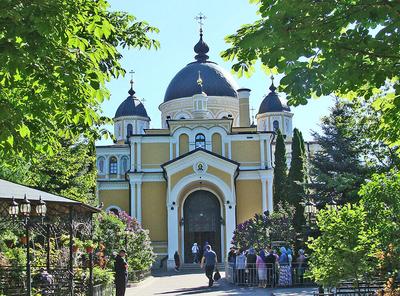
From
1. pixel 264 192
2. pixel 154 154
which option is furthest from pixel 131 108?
pixel 264 192

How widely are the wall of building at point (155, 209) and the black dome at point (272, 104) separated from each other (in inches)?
844

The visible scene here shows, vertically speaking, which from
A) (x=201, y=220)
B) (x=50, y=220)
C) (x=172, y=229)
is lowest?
(x=50, y=220)

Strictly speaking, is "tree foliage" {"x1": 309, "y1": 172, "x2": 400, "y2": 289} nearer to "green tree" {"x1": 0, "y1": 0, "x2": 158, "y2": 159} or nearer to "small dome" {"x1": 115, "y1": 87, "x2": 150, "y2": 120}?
"green tree" {"x1": 0, "y1": 0, "x2": 158, "y2": 159}

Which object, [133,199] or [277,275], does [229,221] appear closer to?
[133,199]

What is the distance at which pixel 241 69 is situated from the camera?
7.53m

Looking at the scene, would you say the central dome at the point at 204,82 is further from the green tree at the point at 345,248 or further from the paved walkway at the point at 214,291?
the green tree at the point at 345,248

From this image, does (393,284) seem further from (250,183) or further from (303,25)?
(250,183)

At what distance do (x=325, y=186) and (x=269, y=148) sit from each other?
55.9ft

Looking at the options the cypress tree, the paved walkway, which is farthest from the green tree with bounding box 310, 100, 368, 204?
the paved walkway

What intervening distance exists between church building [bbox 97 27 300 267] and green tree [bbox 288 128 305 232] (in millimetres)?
5648

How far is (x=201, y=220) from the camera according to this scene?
1660 inches

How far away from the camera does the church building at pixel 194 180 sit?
4103cm

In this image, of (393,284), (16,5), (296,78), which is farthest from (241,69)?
(393,284)

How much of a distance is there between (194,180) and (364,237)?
30.5 metres
